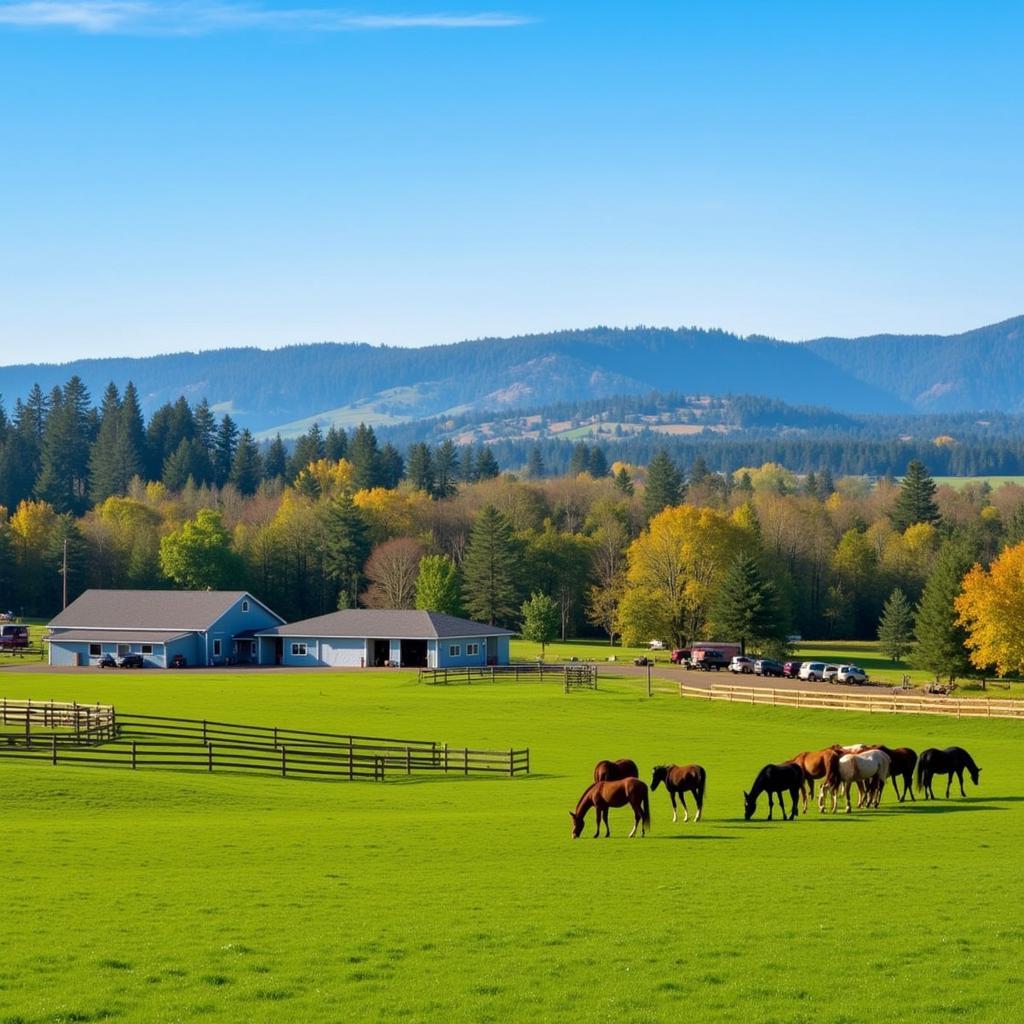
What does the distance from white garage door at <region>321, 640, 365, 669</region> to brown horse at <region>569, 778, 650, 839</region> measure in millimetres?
65387

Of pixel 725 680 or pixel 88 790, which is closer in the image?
pixel 88 790

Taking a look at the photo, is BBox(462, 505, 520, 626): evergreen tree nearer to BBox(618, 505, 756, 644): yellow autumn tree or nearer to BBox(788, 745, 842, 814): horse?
BBox(618, 505, 756, 644): yellow autumn tree

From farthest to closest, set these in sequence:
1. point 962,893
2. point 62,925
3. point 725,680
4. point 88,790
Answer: point 725,680
point 88,790
point 962,893
point 62,925

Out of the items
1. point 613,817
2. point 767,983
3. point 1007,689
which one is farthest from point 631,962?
point 1007,689

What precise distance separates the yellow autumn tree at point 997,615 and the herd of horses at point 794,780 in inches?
1645

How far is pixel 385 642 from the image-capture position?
310ft

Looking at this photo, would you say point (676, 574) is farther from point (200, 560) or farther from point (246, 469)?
point (246, 469)

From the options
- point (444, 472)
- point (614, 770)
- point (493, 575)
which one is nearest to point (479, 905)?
point (614, 770)

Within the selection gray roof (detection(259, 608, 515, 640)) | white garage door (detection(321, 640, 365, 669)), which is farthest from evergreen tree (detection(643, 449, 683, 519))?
white garage door (detection(321, 640, 365, 669))

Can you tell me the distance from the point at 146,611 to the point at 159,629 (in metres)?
3.24

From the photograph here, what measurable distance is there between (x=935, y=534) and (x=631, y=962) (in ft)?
436

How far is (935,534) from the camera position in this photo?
144m

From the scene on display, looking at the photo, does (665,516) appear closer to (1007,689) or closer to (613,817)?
(1007,689)

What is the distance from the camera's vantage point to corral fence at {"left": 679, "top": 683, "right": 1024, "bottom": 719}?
58062mm
